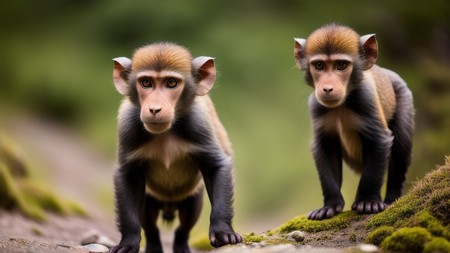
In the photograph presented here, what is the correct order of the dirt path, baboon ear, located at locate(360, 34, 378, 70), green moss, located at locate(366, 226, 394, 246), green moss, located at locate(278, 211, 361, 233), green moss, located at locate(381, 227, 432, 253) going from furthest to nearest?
the dirt path, baboon ear, located at locate(360, 34, 378, 70), green moss, located at locate(278, 211, 361, 233), green moss, located at locate(366, 226, 394, 246), green moss, located at locate(381, 227, 432, 253)

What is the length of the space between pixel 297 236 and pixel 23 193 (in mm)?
7566

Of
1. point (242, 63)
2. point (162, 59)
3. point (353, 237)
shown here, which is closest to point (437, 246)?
point (353, 237)

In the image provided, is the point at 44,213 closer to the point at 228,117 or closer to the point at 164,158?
the point at 164,158

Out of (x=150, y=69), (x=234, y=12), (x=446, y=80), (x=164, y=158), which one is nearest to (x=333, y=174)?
(x=164, y=158)

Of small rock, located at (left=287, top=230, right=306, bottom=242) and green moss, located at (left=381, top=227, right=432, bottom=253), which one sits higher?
green moss, located at (left=381, top=227, right=432, bottom=253)

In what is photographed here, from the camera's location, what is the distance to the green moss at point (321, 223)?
795 cm

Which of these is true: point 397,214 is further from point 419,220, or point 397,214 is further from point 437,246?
point 437,246

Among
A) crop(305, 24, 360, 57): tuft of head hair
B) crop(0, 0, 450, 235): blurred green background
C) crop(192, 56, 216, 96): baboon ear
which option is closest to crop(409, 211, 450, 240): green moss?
crop(305, 24, 360, 57): tuft of head hair

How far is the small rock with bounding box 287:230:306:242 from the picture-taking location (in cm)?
767

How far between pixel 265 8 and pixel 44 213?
22741mm

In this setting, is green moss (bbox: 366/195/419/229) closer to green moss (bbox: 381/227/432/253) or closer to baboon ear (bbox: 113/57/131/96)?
green moss (bbox: 381/227/432/253)

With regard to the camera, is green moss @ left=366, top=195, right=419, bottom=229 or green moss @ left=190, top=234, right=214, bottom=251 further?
green moss @ left=190, top=234, right=214, bottom=251

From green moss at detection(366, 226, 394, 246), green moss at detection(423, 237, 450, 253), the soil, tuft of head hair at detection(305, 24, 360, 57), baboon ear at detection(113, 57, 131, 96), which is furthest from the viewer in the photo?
tuft of head hair at detection(305, 24, 360, 57)

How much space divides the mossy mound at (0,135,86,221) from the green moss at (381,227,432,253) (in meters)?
7.83
